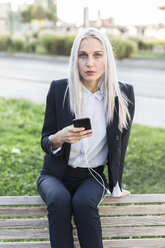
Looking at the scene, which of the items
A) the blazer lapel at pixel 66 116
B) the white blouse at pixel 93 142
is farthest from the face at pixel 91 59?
the blazer lapel at pixel 66 116

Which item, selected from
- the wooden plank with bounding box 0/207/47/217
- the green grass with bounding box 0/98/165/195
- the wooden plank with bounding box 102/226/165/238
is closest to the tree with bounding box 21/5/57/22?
the green grass with bounding box 0/98/165/195

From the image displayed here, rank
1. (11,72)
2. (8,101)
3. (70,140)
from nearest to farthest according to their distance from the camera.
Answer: (70,140) → (8,101) → (11,72)

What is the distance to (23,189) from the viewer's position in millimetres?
4023

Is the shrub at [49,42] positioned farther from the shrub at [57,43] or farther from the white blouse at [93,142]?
the white blouse at [93,142]

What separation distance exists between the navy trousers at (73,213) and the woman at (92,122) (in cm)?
1

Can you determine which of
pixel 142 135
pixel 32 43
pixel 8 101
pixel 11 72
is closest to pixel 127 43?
pixel 32 43

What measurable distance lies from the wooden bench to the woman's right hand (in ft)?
1.50

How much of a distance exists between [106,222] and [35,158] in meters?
2.51

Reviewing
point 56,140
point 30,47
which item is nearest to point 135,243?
point 56,140

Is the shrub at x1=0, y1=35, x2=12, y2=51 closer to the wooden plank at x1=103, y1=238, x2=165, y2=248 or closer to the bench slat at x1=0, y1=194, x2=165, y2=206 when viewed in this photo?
the bench slat at x1=0, y1=194, x2=165, y2=206

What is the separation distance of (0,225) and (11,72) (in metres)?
11.8

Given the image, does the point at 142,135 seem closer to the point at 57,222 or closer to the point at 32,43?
the point at 57,222

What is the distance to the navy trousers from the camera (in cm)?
206

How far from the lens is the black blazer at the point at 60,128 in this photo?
2398 mm
